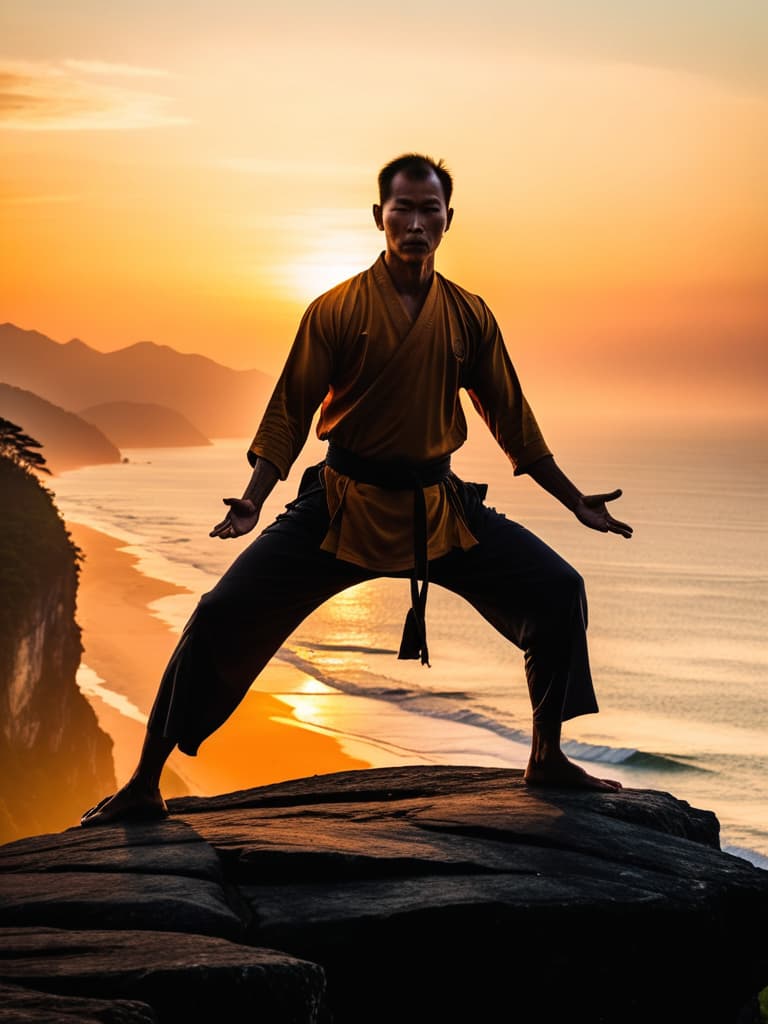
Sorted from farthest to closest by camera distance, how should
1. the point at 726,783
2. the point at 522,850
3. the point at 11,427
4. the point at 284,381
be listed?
the point at 11,427
the point at 726,783
the point at 284,381
the point at 522,850

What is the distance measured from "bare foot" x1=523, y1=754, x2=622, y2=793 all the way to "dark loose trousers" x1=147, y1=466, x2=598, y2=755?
0.93 ft

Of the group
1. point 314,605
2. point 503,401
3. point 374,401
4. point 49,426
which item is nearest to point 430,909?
point 314,605

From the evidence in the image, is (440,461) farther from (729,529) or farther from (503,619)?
(729,529)

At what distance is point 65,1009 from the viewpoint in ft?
10.9

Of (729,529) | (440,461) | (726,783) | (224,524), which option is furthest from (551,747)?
(729,529)

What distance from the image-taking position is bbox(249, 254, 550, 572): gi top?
560 cm

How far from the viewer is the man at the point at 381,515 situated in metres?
5.46

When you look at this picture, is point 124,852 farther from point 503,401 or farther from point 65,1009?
point 503,401

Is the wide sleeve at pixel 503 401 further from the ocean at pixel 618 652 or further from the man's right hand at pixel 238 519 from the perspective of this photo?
the ocean at pixel 618 652

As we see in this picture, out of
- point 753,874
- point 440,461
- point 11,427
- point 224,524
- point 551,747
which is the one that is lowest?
point 753,874

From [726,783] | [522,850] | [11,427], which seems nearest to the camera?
[522,850]

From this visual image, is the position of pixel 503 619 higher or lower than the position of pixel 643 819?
higher

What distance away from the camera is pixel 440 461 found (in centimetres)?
581

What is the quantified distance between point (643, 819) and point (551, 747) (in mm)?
531
